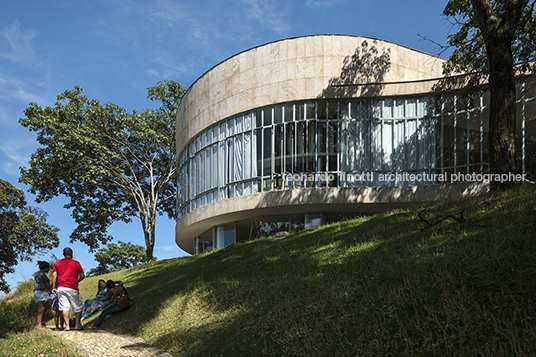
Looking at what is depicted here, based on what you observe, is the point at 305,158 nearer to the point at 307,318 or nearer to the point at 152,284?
the point at 152,284

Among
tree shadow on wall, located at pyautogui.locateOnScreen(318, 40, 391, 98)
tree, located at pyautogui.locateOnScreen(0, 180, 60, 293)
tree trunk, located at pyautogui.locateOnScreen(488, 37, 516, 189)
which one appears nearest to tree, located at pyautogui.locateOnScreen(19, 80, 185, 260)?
tree, located at pyautogui.locateOnScreen(0, 180, 60, 293)

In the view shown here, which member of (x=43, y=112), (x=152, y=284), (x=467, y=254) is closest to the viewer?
(x=467, y=254)

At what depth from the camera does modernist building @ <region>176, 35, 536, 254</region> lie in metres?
18.7

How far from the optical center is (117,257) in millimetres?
44312

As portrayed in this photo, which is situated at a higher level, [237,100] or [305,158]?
[237,100]

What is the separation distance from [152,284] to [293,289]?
7.79 m

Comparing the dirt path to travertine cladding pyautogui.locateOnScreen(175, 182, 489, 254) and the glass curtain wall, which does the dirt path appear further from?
the glass curtain wall

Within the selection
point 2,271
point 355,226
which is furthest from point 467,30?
point 2,271

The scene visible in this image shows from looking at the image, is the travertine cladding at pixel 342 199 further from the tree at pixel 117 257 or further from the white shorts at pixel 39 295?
the tree at pixel 117 257

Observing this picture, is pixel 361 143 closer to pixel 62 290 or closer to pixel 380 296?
pixel 62 290

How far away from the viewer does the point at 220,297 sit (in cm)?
980

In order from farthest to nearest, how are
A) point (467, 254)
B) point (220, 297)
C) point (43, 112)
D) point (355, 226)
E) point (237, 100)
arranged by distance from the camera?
point (43, 112) → point (237, 100) → point (355, 226) → point (220, 297) → point (467, 254)

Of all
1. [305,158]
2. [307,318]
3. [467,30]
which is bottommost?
[307,318]

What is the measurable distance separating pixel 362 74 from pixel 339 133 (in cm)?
300
